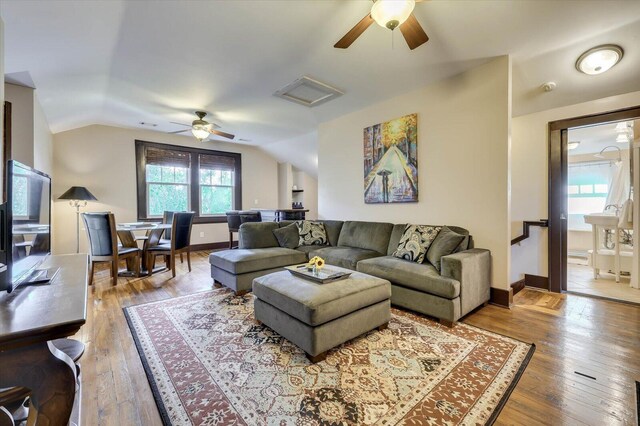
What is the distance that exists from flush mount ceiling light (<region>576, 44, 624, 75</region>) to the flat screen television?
14.0ft

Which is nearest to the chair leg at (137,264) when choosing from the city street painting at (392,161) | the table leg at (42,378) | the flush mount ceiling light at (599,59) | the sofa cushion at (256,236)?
the sofa cushion at (256,236)

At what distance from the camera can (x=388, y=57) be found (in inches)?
111

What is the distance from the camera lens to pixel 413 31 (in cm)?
186


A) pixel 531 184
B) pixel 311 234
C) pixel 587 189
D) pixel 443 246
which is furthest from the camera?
pixel 587 189

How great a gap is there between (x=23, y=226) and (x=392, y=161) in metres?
3.61

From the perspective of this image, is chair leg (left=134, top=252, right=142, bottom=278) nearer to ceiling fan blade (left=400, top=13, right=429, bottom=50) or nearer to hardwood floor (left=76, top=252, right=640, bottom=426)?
hardwood floor (left=76, top=252, right=640, bottom=426)

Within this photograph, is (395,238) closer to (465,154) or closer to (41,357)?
A: (465,154)

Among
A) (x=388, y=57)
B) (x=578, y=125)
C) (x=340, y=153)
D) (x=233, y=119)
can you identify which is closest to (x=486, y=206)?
(x=578, y=125)

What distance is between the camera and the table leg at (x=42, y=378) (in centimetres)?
79

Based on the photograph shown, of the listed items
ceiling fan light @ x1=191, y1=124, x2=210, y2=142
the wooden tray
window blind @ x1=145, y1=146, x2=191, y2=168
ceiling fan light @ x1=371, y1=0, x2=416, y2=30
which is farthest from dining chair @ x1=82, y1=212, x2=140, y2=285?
ceiling fan light @ x1=371, y1=0, x2=416, y2=30

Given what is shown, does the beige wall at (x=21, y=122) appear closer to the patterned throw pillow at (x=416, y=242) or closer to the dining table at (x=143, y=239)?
the dining table at (x=143, y=239)

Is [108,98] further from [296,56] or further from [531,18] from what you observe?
[531,18]

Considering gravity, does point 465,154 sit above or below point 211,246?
above

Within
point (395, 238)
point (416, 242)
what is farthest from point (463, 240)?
point (395, 238)
